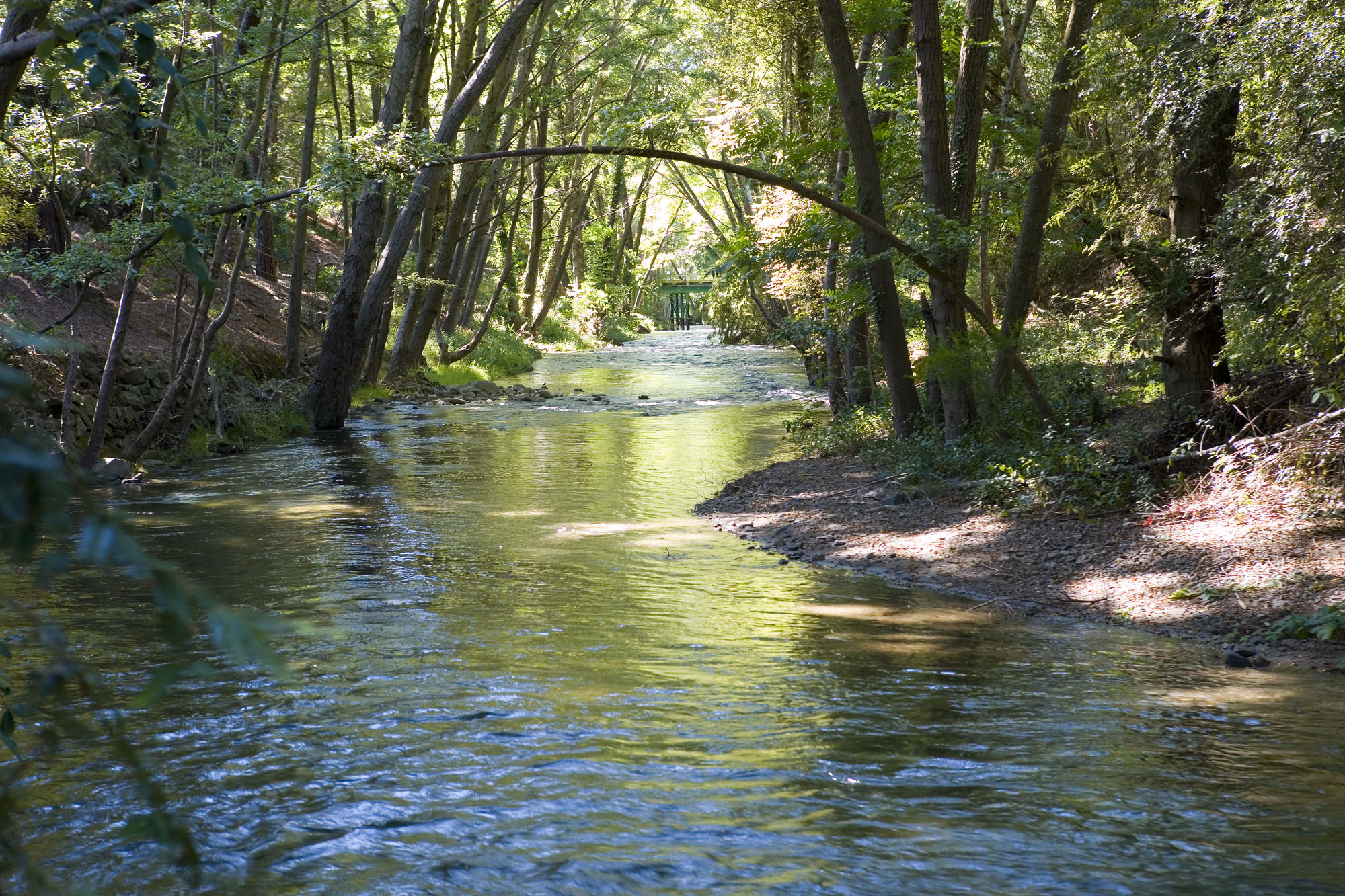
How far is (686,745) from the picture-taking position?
5.10 meters

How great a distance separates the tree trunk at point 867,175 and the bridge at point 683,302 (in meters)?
69.0

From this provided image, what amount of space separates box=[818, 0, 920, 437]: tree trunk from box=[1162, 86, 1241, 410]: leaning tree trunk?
2.89 metres

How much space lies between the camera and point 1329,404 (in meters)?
8.28

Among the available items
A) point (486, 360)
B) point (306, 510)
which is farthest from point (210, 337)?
point (486, 360)

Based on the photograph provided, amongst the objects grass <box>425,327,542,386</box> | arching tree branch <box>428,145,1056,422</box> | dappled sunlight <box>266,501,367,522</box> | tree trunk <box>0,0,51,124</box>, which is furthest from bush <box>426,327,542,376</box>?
tree trunk <box>0,0,51,124</box>

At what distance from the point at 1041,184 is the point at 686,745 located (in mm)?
8805

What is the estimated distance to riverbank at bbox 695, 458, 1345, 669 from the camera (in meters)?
7.30

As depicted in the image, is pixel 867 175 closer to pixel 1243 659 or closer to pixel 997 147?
pixel 997 147

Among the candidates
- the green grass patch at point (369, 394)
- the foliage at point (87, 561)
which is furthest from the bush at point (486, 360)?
the foliage at point (87, 561)

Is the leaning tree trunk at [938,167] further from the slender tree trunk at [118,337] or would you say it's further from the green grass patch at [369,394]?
the green grass patch at [369,394]

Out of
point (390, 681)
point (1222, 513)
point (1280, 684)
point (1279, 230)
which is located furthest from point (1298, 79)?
point (390, 681)

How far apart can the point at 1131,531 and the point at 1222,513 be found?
2.24 feet

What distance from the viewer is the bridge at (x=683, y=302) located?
84.1 metres

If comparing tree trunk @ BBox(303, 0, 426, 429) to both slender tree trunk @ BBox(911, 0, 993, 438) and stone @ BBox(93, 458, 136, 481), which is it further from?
slender tree trunk @ BBox(911, 0, 993, 438)
